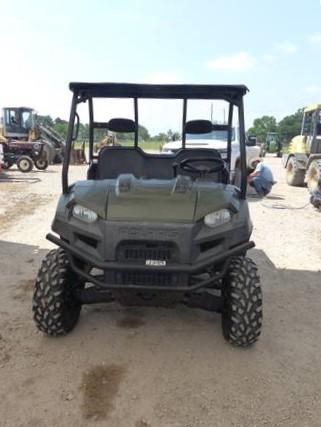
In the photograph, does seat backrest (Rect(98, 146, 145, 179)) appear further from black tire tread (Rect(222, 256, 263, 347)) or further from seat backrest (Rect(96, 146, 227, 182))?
black tire tread (Rect(222, 256, 263, 347))

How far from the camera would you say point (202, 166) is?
4.11 meters

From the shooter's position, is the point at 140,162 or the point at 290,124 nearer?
the point at 140,162

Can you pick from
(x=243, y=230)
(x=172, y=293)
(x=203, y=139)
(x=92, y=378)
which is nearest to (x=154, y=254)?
(x=172, y=293)

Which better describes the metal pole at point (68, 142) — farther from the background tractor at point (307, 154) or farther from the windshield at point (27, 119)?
the windshield at point (27, 119)

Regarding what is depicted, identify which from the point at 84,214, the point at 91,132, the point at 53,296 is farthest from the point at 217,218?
the point at 91,132

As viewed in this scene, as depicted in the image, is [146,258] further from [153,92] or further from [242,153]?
[153,92]

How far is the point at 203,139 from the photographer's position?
1105cm

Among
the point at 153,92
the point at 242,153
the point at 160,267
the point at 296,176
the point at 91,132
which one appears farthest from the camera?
the point at 296,176

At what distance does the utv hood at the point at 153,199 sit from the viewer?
3.06 metres

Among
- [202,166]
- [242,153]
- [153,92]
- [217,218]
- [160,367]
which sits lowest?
[160,367]

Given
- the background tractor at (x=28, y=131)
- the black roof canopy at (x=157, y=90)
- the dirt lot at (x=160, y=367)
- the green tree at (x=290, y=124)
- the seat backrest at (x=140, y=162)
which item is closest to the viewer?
the dirt lot at (x=160, y=367)

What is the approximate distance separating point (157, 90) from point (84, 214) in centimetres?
132

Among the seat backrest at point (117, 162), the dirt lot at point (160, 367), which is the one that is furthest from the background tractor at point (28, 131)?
the dirt lot at point (160, 367)

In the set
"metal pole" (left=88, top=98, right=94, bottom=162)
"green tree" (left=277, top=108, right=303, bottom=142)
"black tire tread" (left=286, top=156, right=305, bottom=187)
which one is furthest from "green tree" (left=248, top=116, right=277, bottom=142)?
"metal pole" (left=88, top=98, right=94, bottom=162)
